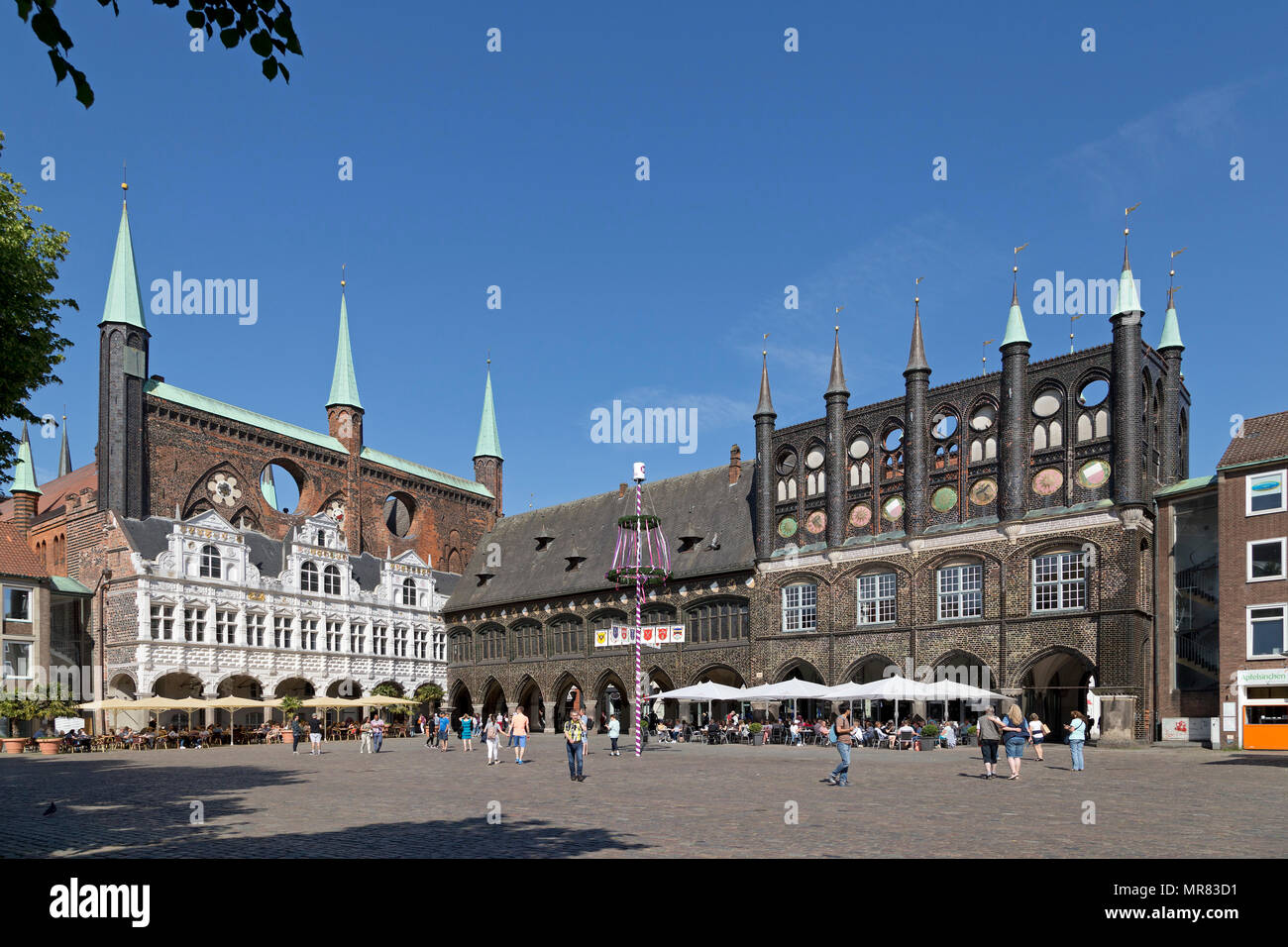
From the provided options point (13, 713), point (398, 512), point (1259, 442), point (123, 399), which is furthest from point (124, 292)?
point (1259, 442)

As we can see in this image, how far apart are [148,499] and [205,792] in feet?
132

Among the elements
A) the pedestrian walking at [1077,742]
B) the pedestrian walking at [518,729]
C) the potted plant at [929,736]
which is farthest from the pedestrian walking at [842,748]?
the potted plant at [929,736]

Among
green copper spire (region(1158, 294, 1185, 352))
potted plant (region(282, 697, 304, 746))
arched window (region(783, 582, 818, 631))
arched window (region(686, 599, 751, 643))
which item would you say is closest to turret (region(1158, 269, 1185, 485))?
green copper spire (region(1158, 294, 1185, 352))

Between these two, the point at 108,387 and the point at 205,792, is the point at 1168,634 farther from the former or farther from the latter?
the point at 108,387

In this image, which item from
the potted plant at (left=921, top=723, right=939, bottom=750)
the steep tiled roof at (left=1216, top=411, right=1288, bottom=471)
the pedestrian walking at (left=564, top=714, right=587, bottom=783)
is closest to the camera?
the pedestrian walking at (left=564, top=714, right=587, bottom=783)

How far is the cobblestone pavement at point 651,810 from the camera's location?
12.2 meters

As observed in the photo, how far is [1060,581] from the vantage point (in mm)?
41562

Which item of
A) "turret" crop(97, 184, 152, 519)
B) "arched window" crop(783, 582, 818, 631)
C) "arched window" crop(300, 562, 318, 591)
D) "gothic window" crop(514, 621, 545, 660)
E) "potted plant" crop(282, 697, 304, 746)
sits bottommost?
"potted plant" crop(282, 697, 304, 746)

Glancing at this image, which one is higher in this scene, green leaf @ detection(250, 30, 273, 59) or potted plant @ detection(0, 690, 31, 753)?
green leaf @ detection(250, 30, 273, 59)

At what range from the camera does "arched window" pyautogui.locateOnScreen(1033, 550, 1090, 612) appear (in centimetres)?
4109

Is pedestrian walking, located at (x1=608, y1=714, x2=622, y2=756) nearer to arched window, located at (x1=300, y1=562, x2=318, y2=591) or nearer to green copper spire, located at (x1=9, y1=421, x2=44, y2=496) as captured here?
arched window, located at (x1=300, y1=562, x2=318, y2=591)

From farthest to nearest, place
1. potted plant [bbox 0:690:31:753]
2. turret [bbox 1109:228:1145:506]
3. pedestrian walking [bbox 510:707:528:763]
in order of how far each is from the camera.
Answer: potted plant [bbox 0:690:31:753] < turret [bbox 1109:228:1145:506] < pedestrian walking [bbox 510:707:528:763]

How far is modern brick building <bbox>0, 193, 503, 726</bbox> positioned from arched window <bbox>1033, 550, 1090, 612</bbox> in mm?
39600

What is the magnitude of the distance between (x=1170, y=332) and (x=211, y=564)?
47.1 meters
